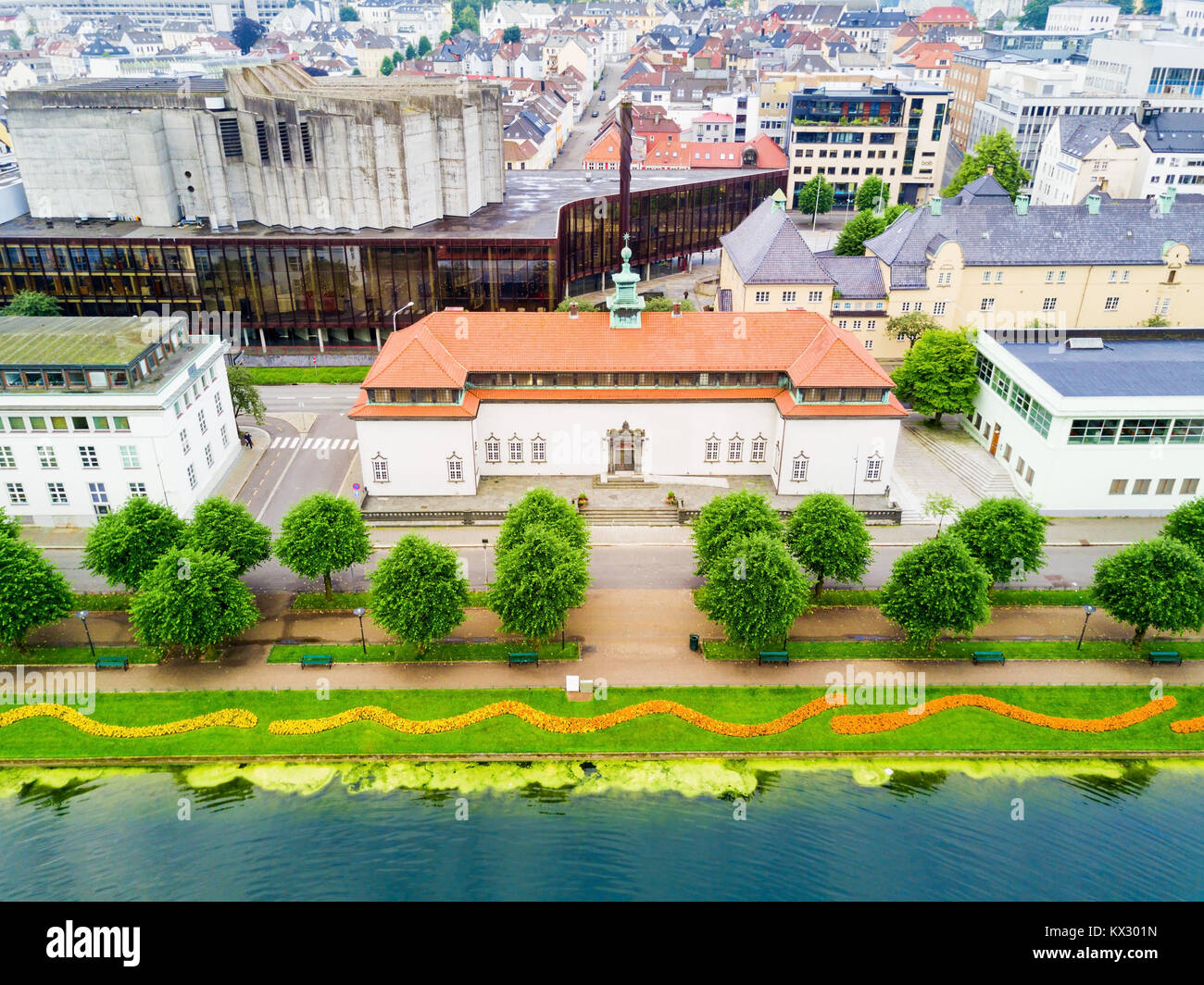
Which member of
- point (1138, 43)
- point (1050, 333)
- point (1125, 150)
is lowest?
point (1050, 333)

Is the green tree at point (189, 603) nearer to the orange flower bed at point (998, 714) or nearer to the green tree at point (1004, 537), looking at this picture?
the orange flower bed at point (998, 714)

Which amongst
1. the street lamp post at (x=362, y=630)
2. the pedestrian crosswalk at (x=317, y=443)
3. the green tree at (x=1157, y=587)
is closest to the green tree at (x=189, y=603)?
the street lamp post at (x=362, y=630)

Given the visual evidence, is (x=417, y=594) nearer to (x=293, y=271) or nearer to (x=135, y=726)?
(x=135, y=726)

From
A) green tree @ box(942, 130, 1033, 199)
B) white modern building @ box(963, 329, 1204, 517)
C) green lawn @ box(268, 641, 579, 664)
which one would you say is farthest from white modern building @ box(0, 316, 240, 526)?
green tree @ box(942, 130, 1033, 199)

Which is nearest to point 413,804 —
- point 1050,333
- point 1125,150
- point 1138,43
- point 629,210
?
point 1050,333

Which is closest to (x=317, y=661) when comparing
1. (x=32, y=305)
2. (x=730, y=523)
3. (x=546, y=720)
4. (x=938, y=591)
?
(x=546, y=720)

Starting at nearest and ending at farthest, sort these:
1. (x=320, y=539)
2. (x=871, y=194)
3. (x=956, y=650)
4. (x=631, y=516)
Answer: (x=956, y=650) → (x=320, y=539) → (x=631, y=516) → (x=871, y=194)

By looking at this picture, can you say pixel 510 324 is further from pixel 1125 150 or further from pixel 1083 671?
pixel 1125 150
